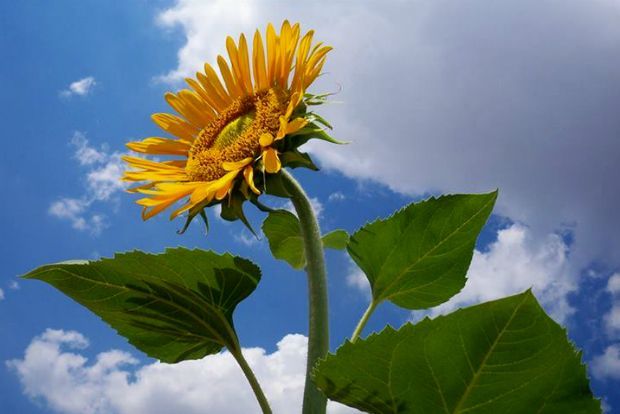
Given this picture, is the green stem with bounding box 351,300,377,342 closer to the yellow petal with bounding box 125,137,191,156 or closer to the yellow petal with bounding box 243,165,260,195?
the yellow petal with bounding box 243,165,260,195

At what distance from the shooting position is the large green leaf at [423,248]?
2668 mm

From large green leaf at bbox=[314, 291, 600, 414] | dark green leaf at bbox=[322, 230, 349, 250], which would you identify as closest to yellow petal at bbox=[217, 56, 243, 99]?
dark green leaf at bbox=[322, 230, 349, 250]

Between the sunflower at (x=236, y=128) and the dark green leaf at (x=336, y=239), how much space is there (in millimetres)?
656

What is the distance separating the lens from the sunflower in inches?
104

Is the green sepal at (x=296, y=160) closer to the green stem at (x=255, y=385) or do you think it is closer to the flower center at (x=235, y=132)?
the flower center at (x=235, y=132)

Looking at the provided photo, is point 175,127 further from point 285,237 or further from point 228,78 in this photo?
point 285,237

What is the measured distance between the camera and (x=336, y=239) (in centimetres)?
335

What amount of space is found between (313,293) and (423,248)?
431 mm

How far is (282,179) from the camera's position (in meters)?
2.61

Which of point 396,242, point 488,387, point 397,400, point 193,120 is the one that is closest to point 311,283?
point 396,242

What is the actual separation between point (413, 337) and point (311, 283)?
1.96 ft

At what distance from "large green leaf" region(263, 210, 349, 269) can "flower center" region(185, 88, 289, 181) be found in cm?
34

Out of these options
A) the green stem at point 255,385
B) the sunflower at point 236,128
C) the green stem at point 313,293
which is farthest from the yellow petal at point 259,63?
the green stem at point 255,385

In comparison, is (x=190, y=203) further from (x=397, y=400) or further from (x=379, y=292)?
(x=397, y=400)
